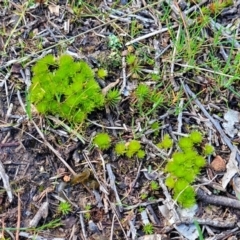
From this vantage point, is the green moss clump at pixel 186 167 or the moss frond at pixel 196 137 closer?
the green moss clump at pixel 186 167

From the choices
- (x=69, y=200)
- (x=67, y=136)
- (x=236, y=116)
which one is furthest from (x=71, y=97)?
(x=236, y=116)

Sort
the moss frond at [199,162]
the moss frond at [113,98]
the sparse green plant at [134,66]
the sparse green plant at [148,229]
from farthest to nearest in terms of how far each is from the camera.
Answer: the sparse green plant at [134,66], the moss frond at [113,98], the moss frond at [199,162], the sparse green plant at [148,229]

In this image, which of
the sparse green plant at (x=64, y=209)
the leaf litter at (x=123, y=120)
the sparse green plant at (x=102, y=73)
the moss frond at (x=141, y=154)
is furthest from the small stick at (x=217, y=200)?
the sparse green plant at (x=102, y=73)

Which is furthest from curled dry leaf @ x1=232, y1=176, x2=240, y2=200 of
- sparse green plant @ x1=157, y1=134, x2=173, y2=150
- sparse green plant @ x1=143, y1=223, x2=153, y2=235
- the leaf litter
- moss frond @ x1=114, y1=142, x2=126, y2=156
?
moss frond @ x1=114, y1=142, x2=126, y2=156

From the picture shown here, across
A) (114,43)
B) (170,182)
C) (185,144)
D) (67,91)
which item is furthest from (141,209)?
(114,43)

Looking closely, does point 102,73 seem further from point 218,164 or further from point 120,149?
point 218,164

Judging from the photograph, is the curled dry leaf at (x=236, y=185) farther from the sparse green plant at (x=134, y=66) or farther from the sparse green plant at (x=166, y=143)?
the sparse green plant at (x=134, y=66)
